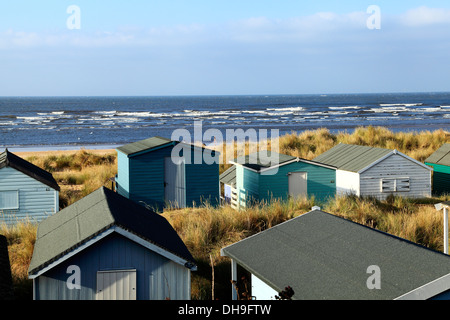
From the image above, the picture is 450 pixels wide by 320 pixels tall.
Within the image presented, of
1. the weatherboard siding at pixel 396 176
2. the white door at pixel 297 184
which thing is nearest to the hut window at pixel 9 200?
the white door at pixel 297 184

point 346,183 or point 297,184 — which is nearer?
point 297,184

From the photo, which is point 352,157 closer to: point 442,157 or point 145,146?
point 442,157

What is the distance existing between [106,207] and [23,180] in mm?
8646

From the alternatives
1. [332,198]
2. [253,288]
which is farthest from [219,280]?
[332,198]

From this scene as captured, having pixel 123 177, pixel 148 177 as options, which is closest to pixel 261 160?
pixel 148 177

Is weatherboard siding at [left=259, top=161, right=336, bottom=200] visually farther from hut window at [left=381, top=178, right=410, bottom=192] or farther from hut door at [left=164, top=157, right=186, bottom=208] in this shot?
hut door at [left=164, top=157, right=186, bottom=208]

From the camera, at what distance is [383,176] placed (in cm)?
2012

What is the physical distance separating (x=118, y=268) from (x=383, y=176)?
13971mm

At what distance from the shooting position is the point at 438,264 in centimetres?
680

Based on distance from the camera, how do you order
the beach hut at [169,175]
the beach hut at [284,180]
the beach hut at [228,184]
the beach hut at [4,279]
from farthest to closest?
the beach hut at [228,184] < the beach hut at [169,175] < the beach hut at [284,180] < the beach hut at [4,279]

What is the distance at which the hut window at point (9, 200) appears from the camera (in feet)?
53.4

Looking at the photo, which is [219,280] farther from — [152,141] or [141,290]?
[152,141]

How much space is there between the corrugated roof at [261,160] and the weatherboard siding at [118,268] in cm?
1093

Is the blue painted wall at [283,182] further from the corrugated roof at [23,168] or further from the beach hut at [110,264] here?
the beach hut at [110,264]
